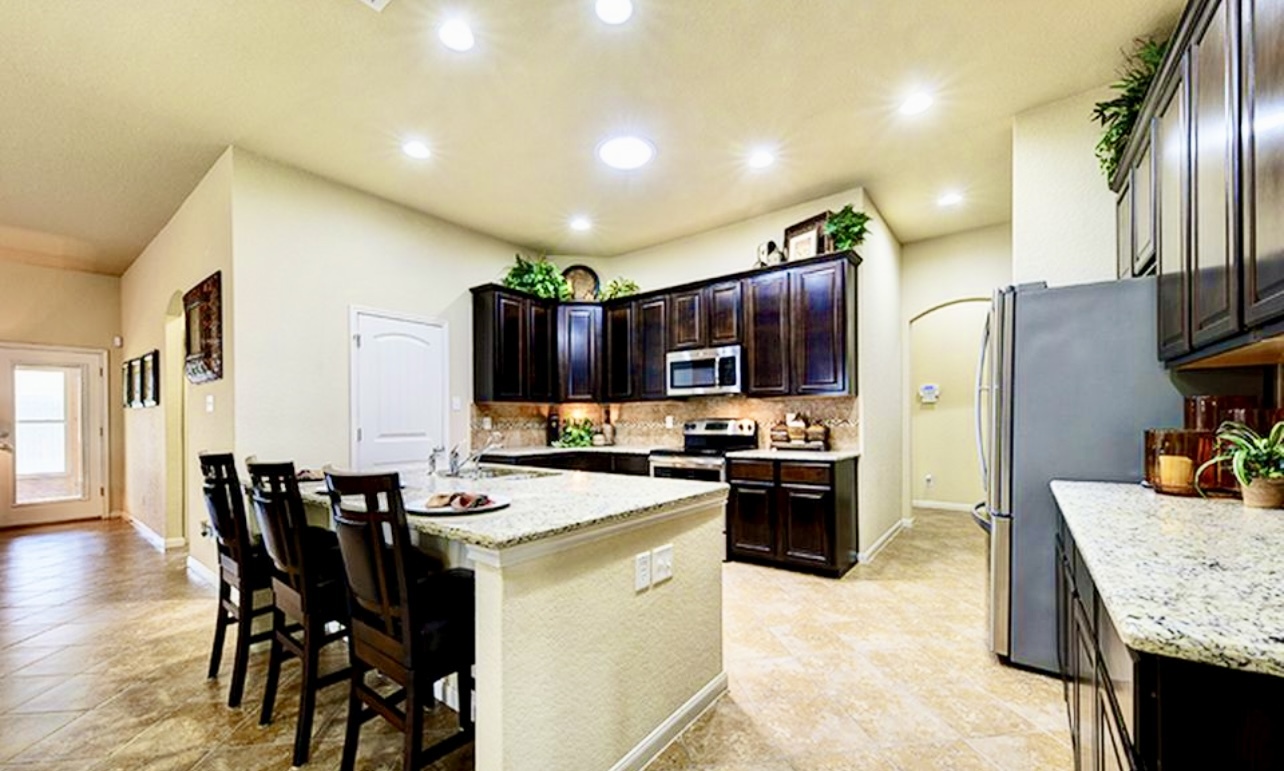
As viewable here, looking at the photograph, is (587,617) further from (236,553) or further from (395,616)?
(236,553)

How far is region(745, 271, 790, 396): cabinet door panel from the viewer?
14.7 ft

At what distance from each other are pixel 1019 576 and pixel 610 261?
15.9 feet

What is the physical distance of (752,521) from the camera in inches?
167

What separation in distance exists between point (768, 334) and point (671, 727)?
3.21m

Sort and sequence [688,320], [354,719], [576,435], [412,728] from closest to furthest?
[412,728], [354,719], [688,320], [576,435]

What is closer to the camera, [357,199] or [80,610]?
[80,610]

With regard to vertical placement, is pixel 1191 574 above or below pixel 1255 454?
below

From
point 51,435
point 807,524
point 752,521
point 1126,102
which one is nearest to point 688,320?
point 752,521

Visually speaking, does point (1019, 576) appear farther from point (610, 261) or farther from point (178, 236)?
point (178, 236)

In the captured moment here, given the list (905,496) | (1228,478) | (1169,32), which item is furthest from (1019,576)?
(905,496)

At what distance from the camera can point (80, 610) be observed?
3.46m

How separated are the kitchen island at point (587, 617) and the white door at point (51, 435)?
21.3 feet

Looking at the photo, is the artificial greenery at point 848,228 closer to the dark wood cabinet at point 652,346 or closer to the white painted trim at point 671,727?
the dark wood cabinet at point 652,346

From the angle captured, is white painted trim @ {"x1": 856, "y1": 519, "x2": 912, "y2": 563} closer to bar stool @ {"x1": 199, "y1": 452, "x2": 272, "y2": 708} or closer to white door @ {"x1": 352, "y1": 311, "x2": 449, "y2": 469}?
white door @ {"x1": 352, "y1": 311, "x2": 449, "y2": 469}
